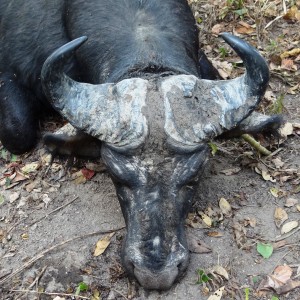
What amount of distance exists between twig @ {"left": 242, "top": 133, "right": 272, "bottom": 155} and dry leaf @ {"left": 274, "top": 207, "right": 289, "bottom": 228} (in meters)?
0.62

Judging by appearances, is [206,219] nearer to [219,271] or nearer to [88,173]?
[219,271]

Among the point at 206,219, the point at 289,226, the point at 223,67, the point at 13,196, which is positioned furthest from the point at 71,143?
the point at 223,67

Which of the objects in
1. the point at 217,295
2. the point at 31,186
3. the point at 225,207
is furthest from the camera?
the point at 31,186

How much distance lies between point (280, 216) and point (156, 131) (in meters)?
1.47

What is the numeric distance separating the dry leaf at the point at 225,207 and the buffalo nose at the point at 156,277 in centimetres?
100

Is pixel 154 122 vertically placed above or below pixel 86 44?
above

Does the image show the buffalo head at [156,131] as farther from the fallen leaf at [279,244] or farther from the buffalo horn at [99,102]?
the fallen leaf at [279,244]

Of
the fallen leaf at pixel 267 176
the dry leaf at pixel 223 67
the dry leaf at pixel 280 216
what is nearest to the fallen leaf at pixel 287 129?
the fallen leaf at pixel 267 176

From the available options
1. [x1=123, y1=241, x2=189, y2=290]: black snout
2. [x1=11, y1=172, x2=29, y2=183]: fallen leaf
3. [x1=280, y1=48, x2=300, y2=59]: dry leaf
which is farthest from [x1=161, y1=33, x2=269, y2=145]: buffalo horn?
[x1=280, y1=48, x2=300, y2=59]: dry leaf

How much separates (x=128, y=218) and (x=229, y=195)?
1208 mm

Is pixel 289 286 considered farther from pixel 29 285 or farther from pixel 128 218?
pixel 29 285

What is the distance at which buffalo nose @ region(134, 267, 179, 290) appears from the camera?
161 inches

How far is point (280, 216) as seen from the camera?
5.00m

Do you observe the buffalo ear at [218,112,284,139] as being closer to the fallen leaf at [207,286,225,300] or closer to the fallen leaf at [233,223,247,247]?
the fallen leaf at [233,223,247,247]
